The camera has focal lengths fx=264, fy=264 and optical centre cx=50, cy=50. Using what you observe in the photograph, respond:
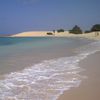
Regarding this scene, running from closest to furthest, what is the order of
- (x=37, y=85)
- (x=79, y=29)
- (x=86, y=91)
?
(x=86, y=91), (x=37, y=85), (x=79, y=29)

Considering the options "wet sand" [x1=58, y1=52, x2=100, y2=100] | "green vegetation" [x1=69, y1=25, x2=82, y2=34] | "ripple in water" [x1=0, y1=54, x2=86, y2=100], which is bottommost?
"wet sand" [x1=58, y1=52, x2=100, y2=100]

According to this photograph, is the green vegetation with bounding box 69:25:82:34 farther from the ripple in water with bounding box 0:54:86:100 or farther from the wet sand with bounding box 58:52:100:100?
the wet sand with bounding box 58:52:100:100

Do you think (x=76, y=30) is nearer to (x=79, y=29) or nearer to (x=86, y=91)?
(x=79, y=29)

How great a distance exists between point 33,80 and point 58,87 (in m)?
1.12

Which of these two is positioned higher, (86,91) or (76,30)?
(76,30)

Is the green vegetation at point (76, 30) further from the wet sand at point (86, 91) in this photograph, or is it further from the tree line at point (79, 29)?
the wet sand at point (86, 91)

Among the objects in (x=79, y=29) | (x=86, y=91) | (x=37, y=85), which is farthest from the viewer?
(x=79, y=29)

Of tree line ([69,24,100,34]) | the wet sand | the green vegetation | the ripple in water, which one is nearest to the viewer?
the wet sand

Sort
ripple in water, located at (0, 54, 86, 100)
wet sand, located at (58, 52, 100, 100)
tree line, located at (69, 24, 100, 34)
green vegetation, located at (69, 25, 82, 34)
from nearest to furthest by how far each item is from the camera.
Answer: wet sand, located at (58, 52, 100, 100), ripple in water, located at (0, 54, 86, 100), tree line, located at (69, 24, 100, 34), green vegetation, located at (69, 25, 82, 34)

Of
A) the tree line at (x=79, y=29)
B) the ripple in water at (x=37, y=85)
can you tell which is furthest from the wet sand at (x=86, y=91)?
the tree line at (x=79, y=29)

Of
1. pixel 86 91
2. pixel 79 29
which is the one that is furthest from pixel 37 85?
pixel 79 29

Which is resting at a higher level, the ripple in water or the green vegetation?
the green vegetation

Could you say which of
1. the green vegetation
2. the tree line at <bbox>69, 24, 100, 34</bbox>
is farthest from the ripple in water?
the green vegetation

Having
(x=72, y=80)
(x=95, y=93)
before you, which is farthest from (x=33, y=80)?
(x=95, y=93)
